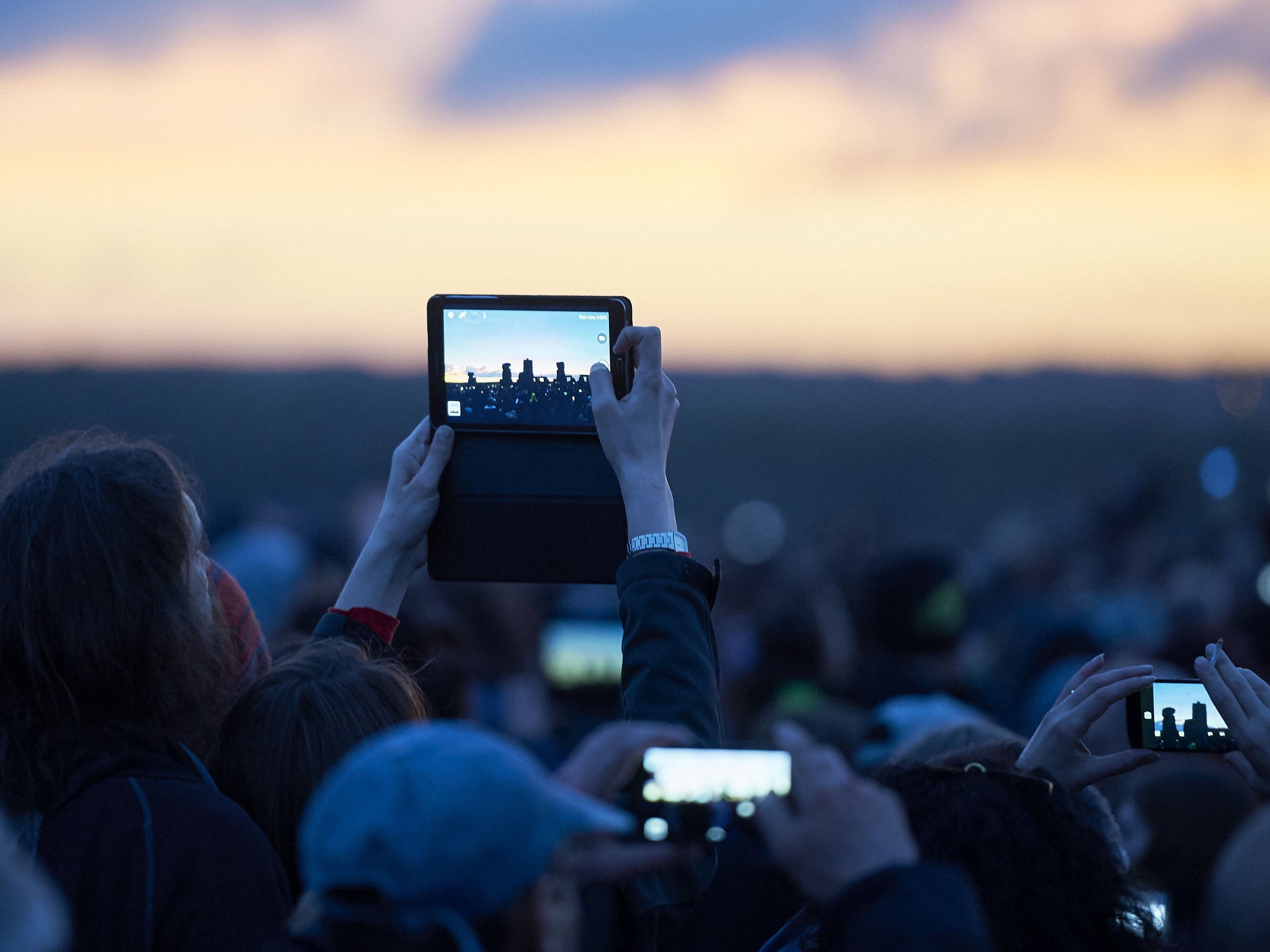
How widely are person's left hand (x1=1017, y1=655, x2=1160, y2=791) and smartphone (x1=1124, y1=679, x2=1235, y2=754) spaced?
10 cm

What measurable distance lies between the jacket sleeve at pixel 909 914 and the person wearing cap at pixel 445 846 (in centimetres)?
27

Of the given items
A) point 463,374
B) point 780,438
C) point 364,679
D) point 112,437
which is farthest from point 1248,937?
point 780,438

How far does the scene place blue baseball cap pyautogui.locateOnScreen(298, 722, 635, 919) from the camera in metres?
1.17

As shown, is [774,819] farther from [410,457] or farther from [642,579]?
[410,457]

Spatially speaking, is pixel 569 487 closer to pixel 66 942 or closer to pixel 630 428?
pixel 630 428

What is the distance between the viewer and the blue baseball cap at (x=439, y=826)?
117 cm

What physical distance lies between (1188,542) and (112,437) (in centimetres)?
2408

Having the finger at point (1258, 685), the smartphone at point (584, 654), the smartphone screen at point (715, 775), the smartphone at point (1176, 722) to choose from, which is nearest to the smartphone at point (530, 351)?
the smartphone screen at point (715, 775)

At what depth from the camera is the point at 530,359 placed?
2361 mm

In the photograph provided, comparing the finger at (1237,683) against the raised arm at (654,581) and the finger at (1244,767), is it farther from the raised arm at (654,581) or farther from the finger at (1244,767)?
the raised arm at (654,581)

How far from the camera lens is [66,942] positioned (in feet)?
4.79

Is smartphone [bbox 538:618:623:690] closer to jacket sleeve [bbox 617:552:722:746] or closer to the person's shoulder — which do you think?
jacket sleeve [bbox 617:552:722:746]

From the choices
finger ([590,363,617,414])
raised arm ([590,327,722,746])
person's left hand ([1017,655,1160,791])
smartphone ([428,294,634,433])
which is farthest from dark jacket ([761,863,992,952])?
smartphone ([428,294,634,433])

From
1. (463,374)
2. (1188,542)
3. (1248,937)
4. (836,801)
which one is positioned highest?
(463,374)
